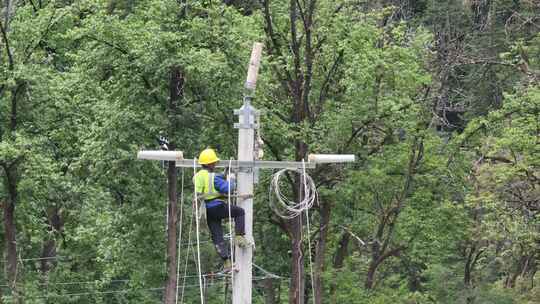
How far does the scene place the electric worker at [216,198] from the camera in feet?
41.1

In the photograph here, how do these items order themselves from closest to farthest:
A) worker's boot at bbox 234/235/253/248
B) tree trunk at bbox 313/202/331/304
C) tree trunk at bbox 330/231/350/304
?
worker's boot at bbox 234/235/253/248 < tree trunk at bbox 313/202/331/304 < tree trunk at bbox 330/231/350/304

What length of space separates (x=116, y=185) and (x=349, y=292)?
744 centimetres

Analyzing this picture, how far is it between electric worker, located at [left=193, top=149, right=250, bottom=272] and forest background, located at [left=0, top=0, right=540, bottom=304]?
1117 centimetres

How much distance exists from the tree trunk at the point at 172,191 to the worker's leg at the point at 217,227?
11799mm

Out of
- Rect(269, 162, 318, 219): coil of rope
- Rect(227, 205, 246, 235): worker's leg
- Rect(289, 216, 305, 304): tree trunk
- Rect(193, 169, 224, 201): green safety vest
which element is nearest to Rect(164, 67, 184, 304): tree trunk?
Rect(289, 216, 305, 304): tree trunk

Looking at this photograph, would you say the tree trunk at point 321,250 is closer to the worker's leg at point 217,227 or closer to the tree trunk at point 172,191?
the tree trunk at point 172,191

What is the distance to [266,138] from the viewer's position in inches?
1051

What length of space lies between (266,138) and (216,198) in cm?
1386

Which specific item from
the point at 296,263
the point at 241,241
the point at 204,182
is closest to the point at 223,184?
the point at 204,182

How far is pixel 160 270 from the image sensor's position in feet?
88.2

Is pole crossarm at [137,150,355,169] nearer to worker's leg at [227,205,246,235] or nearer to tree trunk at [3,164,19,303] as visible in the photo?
worker's leg at [227,205,246,235]

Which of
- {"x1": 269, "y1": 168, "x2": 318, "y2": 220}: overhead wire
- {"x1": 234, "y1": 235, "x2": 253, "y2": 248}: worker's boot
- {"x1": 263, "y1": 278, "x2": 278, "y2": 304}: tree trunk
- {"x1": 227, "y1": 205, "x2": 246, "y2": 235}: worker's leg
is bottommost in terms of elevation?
{"x1": 263, "y1": 278, "x2": 278, "y2": 304}: tree trunk

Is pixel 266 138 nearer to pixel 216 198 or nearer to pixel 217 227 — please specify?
pixel 217 227

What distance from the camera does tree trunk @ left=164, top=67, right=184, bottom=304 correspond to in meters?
25.4
